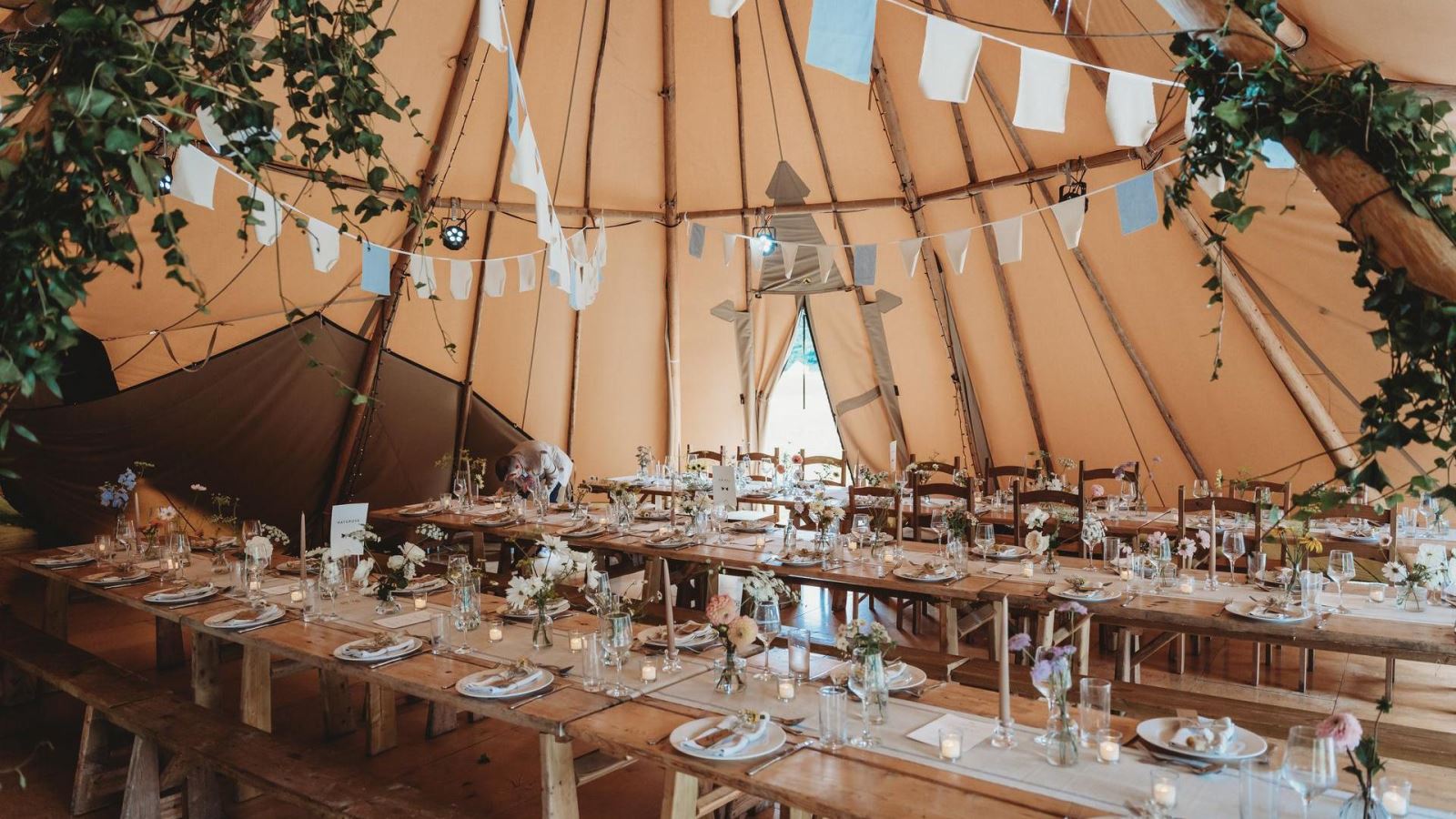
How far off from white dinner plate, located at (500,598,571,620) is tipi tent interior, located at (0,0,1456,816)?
2.36 m

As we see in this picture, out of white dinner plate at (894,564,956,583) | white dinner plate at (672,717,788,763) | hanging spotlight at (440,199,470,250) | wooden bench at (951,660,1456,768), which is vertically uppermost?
hanging spotlight at (440,199,470,250)

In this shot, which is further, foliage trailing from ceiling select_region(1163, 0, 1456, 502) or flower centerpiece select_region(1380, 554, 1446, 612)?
flower centerpiece select_region(1380, 554, 1446, 612)

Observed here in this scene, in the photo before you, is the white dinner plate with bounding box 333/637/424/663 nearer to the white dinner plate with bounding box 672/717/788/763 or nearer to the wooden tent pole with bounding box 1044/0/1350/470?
the white dinner plate with bounding box 672/717/788/763

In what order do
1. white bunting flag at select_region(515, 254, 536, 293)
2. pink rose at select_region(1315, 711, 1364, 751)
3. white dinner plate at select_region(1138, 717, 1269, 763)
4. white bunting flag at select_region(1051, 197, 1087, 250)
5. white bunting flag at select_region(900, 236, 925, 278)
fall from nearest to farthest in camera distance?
pink rose at select_region(1315, 711, 1364, 751), white dinner plate at select_region(1138, 717, 1269, 763), white bunting flag at select_region(1051, 197, 1087, 250), white bunting flag at select_region(900, 236, 925, 278), white bunting flag at select_region(515, 254, 536, 293)

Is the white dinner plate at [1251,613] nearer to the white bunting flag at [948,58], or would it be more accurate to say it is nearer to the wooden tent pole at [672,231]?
the white bunting flag at [948,58]

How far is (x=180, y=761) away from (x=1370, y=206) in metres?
4.56

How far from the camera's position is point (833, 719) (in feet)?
8.30

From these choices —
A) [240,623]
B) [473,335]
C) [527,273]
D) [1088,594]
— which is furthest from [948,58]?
[473,335]

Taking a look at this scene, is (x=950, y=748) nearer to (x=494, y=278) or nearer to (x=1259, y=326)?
(x=1259, y=326)

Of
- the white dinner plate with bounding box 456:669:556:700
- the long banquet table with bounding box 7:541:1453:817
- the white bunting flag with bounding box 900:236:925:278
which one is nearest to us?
the long banquet table with bounding box 7:541:1453:817

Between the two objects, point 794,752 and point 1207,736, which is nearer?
point 1207,736

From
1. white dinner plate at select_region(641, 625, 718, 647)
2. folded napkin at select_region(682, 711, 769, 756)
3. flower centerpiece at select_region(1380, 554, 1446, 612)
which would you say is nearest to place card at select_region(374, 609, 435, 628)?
Result: white dinner plate at select_region(641, 625, 718, 647)

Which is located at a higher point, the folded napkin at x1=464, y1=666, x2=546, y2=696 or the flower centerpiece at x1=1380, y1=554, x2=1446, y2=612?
the flower centerpiece at x1=1380, y1=554, x2=1446, y2=612

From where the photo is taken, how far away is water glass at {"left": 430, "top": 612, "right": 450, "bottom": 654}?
3.48 meters
